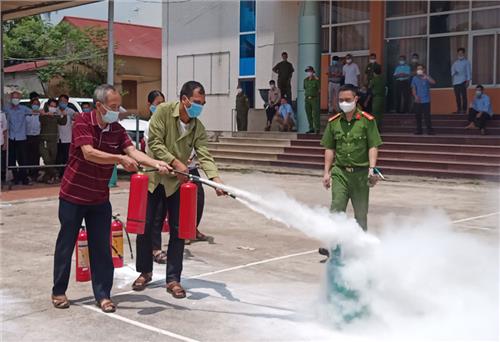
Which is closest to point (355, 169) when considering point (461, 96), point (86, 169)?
point (86, 169)

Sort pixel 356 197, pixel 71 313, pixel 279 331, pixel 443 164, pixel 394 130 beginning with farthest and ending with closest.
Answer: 1. pixel 394 130
2. pixel 443 164
3. pixel 356 197
4. pixel 71 313
5. pixel 279 331

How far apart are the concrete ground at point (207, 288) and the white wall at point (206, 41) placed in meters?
13.9

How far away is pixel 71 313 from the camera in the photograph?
5484mm

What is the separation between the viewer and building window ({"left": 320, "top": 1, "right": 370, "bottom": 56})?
22922 millimetres

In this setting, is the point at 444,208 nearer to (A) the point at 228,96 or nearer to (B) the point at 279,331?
(B) the point at 279,331

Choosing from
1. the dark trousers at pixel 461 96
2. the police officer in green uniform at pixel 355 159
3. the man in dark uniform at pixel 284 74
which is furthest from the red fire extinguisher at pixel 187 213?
the man in dark uniform at pixel 284 74

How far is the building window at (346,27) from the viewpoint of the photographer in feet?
75.2

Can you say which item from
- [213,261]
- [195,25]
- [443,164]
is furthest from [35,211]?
[195,25]

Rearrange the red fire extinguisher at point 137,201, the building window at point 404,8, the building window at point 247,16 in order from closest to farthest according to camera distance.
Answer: the red fire extinguisher at point 137,201 < the building window at point 404,8 < the building window at point 247,16

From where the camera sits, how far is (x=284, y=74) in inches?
845

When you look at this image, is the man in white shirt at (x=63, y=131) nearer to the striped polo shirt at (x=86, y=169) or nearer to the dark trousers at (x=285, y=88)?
the dark trousers at (x=285, y=88)

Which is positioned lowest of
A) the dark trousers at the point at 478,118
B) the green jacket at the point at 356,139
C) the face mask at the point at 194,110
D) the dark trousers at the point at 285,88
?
the green jacket at the point at 356,139

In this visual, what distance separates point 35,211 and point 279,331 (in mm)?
7252

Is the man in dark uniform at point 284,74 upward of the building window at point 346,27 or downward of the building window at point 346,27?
downward
